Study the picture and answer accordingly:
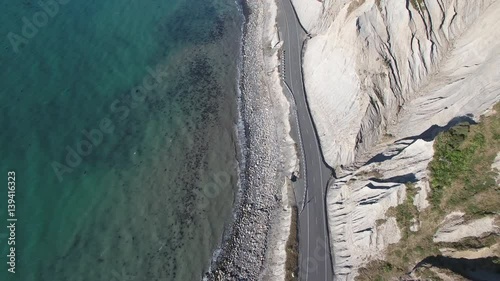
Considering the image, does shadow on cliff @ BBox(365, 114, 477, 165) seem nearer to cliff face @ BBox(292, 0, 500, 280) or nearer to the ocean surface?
cliff face @ BBox(292, 0, 500, 280)

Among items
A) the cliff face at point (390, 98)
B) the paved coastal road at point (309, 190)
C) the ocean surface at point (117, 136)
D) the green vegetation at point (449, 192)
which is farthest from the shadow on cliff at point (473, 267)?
the ocean surface at point (117, 136)

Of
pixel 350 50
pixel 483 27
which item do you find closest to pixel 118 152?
pixel 350 50

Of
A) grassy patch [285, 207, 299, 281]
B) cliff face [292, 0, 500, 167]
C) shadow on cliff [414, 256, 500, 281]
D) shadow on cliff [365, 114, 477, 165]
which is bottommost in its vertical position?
shadow on cliff [414, 256, 500, 281]

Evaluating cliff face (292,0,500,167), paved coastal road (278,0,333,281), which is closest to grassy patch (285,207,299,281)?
paved coastal road (278,0,333,281)

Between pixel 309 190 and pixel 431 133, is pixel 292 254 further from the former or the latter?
pixel 431 133

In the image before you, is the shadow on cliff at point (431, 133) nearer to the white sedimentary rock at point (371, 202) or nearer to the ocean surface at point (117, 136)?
the white sedimentary rock at point (371, 202)

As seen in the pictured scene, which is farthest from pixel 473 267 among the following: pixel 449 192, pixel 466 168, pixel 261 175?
pixel 261 175
